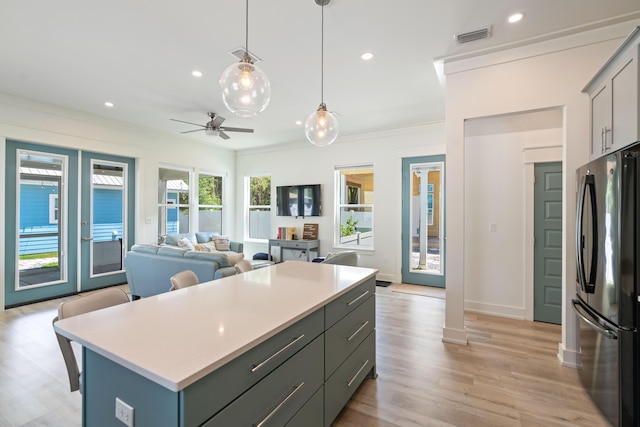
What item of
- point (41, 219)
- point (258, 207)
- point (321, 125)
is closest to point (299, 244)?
point (258, 207)

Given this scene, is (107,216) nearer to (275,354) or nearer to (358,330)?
(358,330)

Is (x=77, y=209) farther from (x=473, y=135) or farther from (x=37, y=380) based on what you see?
(x=473, y=135)

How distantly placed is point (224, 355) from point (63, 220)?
548 centimetres

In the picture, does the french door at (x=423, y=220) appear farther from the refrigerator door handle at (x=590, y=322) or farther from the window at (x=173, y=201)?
the window at (x=173, y=201)

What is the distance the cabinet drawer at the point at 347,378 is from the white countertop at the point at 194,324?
53cm

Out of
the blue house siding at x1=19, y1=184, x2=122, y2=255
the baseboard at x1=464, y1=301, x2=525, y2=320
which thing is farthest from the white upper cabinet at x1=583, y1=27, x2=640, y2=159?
the blue house siding at x1=19, y1=184, x2=122, y2=255

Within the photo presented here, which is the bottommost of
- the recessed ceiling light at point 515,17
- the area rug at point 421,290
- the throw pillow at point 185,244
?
the area rug at point 421,290

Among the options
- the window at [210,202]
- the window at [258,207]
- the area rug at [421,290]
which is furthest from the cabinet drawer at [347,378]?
the window at [210,202]

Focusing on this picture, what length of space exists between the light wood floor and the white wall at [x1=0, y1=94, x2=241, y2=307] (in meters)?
2.49

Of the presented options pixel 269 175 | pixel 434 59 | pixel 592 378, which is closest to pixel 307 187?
pixel 269 175

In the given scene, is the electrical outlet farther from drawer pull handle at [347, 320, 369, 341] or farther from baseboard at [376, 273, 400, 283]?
baseboard at [376, 273, 400, 283]

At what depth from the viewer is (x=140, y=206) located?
5.73 m

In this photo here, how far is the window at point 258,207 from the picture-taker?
763cm

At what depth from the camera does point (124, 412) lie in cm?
104
